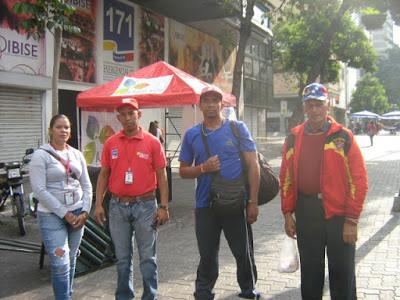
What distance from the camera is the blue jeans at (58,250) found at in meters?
3.93

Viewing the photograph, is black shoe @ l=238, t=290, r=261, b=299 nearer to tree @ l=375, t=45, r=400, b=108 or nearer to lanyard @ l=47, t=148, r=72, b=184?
lanyard @ l=47, t=148, r=72, b=184

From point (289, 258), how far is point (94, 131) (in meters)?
6.99

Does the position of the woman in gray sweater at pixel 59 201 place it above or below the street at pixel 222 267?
above

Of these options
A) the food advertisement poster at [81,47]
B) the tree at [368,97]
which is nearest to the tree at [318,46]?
the food advertisement poster at [81,47]

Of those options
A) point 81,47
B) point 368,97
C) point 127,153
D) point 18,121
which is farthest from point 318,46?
point 368,97

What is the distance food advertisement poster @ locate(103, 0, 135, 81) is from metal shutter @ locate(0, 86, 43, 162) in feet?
10.2

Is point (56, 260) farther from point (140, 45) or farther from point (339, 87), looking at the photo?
point (339, 87)

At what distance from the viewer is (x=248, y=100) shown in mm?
29516

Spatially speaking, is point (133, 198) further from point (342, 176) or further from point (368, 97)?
point (368, 97)

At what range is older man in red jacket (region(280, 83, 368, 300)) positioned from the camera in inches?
135

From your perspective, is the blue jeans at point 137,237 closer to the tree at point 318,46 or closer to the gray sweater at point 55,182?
the gray sweater at point 55,182

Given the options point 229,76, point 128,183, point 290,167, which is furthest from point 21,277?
point 229,76

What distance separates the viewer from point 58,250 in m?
3.93

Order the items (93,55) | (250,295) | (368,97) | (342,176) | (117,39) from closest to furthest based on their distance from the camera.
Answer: (342,176), (250,295), (93,55), (117,39), (368,97)
